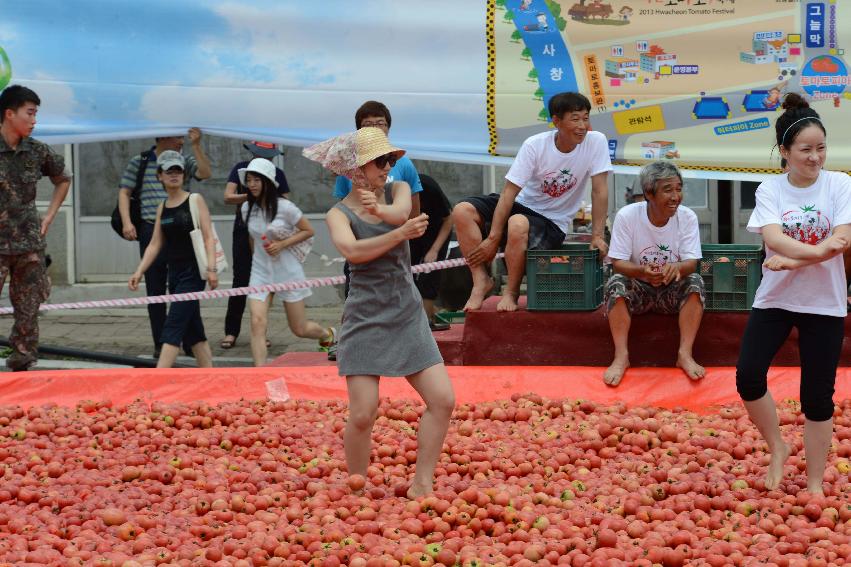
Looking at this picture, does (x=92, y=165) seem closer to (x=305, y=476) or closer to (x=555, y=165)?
(x=555, y=165)

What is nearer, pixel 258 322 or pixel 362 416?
pixel 362 416

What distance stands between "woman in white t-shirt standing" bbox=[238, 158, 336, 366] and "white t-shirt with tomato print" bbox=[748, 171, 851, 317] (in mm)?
4417

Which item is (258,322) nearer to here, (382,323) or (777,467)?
(382,323)

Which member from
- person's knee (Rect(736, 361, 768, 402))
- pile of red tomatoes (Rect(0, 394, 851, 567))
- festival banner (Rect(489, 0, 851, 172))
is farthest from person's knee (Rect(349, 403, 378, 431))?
festival banner (Rect(489, 0, 851, 172))

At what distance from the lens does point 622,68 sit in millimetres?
7977

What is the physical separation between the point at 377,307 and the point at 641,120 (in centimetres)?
366

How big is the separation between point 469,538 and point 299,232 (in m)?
4.54

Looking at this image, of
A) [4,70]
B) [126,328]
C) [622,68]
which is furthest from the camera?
[126,328]

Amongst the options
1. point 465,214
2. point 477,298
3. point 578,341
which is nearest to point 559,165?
point 465,214

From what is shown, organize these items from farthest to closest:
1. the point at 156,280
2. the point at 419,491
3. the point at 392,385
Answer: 1. the point at 156,280
2. the point at 392,385
3. the point at 419,491

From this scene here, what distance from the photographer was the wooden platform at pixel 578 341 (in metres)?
7.21

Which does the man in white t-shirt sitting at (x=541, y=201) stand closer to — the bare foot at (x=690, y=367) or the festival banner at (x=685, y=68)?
the festival banner at (x=685, y=68)

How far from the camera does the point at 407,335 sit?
16.0 feet

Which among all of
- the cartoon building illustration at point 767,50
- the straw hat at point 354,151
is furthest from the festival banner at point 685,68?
the straw hat at point 354,151
